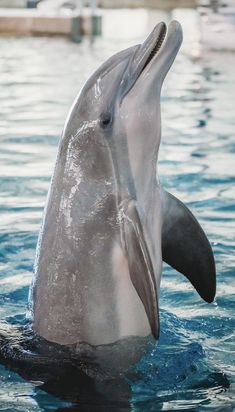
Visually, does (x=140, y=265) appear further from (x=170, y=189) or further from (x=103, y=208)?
(x=170, y=189)

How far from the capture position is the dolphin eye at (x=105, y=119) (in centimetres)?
453

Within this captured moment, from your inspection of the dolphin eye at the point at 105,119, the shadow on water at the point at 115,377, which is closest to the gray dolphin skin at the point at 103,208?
the dolphin eye at the point at 105,119

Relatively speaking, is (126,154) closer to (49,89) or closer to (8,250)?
(8,250)

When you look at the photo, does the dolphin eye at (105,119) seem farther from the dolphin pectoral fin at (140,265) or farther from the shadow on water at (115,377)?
the shadow on water at (115,377)

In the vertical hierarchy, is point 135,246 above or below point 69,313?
above

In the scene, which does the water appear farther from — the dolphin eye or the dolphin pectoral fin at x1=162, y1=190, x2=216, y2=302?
the dolphin eye

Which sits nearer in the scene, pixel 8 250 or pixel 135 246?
pixel 135 246

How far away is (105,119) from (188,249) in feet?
2.84

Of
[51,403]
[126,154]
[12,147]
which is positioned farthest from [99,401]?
[12,147]

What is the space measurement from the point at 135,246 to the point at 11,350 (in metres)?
0.82

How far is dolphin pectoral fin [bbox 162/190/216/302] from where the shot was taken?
489 cm

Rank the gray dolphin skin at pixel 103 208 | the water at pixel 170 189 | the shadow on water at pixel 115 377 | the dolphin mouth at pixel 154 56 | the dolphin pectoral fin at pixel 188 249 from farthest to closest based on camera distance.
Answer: the dolphin pectoral fin at pixel 188 249 < the dolphin mouth at pixel 154 56 < the gray dolphin skin at pixel 103 208 < the water at pixel 170 189 < the shadow on water at pixel 115 377

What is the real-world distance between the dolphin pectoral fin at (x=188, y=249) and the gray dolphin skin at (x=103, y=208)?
259mm

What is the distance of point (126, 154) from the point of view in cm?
455
